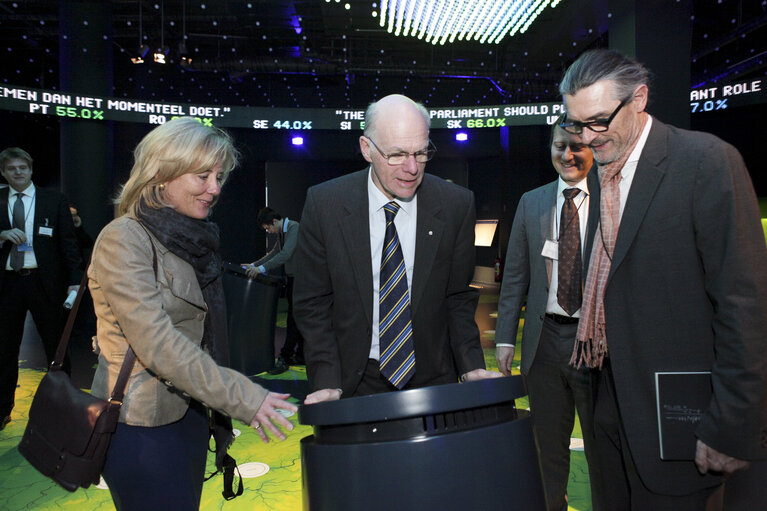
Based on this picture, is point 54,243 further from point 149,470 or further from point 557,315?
point 557,315

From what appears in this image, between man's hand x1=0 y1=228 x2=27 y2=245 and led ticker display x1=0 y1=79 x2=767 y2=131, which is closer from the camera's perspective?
man's hand x1=0 y1=228 x2=27 y2=245

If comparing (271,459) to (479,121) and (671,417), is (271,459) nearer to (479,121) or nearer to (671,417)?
(671,417)

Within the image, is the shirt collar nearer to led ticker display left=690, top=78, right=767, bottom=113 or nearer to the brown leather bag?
the brown leather bag

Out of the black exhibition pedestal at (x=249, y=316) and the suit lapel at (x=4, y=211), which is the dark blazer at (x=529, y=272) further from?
the suit lapel at (x=4, y=211)

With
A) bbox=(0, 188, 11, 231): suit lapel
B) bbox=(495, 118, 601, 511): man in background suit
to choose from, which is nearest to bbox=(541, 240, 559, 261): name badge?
bbox=(495, 118, 601, 511): man in background suit

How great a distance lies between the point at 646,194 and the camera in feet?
4.36

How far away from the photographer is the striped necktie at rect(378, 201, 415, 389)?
5.48ft

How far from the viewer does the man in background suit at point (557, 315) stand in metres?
2.15

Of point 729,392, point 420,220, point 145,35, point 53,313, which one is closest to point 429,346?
point 420,220

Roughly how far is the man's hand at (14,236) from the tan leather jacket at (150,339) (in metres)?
2.65

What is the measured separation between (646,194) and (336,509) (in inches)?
38.9

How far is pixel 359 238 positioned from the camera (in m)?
1.74

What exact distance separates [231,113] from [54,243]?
18.0ft

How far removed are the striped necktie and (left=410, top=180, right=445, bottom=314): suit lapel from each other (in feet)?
0.12
